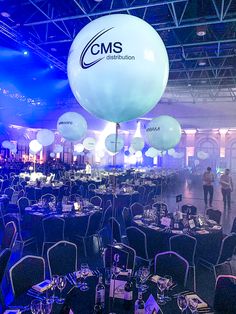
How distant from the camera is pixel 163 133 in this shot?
5.16 meters

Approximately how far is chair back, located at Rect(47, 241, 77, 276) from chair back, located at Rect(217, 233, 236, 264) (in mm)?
2273

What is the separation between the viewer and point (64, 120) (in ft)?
22.1

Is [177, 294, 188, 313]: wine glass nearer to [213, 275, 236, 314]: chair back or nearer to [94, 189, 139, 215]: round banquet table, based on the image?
[213, 275, 236, 314]: chair back

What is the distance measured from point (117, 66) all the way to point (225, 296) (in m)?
2.31

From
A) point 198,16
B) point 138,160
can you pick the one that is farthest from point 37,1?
point 138,160

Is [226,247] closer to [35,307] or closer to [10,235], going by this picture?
[35,307]

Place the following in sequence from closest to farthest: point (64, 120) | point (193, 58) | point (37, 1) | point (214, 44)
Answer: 1. point (64, 120)
2. point (37, 1)
3. point (214, 44)
4. point (193, 58)

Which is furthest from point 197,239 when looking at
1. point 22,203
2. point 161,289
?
point 22,203

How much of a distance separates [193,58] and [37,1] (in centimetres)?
628

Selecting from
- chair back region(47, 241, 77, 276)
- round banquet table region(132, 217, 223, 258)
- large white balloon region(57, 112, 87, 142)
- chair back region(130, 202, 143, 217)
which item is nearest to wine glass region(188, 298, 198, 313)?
chair back region(47, 241, 77, 276)

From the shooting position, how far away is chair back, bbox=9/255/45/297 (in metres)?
2.88

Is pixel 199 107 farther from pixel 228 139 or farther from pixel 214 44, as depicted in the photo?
pixel 228 139

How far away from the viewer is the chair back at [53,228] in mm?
5129

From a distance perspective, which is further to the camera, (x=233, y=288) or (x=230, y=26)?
(x=230, y=26)
